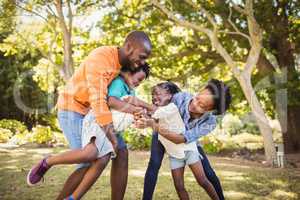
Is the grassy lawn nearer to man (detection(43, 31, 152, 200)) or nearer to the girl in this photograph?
the girl

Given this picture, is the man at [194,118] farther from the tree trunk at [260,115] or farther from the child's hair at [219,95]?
the tree trunk at [260,115]

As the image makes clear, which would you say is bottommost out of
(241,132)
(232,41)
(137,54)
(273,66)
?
(241,132)

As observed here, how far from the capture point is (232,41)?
41.5 feet

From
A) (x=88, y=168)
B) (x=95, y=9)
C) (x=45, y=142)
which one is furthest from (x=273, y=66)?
(x=88, y=168)

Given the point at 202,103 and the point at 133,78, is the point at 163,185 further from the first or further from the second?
the point at 133,78

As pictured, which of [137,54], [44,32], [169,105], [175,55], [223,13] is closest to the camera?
[137,54]

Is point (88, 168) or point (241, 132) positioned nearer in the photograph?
point (88, 168)

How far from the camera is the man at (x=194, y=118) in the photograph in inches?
150

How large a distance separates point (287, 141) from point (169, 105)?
971 cm

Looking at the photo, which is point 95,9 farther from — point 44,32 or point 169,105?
point 169,105

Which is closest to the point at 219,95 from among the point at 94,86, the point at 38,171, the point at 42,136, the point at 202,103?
the point at 202,103

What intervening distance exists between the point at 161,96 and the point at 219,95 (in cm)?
66

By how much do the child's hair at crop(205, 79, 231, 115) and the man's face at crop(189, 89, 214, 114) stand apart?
1.7 inches

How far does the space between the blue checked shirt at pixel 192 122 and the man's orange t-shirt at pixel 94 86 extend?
0.82 m
